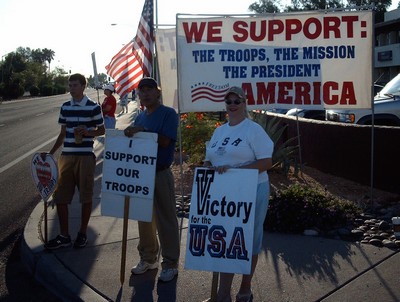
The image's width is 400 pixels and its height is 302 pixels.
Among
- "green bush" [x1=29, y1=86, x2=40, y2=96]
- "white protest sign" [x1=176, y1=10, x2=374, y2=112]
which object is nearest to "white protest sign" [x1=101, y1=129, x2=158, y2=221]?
"white protest sign" [x1=176, y1=10, x2=374, y2=112]

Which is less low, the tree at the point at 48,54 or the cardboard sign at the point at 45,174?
the tree at the point at 48,54

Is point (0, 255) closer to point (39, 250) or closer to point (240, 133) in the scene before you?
point (39, 250)

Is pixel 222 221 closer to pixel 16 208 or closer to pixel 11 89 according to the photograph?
pixel 16 208

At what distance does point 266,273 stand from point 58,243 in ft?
7.60

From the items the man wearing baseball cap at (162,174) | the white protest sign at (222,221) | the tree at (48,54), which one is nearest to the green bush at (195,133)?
the man wearing baseball cap at (162,174)

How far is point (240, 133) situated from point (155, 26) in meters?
5.04

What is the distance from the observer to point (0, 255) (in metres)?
6.42

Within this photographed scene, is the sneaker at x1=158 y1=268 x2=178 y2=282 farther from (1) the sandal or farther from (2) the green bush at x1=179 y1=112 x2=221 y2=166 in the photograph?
(2) the green bush at x1=179 y1=112 x2=221 y2=166

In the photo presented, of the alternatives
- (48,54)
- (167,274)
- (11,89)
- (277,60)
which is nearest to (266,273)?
(167,274)

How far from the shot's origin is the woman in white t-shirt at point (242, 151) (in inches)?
169

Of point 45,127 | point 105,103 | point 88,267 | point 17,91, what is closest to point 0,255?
point 88,267

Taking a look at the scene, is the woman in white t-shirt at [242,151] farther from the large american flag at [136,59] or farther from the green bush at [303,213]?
the large american flag at [136,59]

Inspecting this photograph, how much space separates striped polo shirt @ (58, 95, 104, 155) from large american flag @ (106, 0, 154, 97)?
131 inches

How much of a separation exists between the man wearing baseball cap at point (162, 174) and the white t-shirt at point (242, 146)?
755mm
